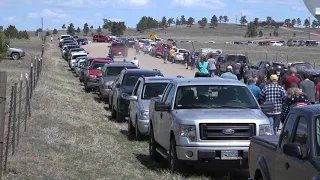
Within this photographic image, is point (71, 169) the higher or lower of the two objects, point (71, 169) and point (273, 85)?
the lower

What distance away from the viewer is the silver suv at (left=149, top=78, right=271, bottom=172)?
410 inches

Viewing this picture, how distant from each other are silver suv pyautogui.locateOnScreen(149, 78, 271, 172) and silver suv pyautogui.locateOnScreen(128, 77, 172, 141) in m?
3.11

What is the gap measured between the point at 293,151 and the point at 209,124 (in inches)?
165

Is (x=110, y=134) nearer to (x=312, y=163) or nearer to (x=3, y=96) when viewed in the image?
(x=3, y=96)

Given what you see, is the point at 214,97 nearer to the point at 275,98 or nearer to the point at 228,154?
the point at 228,154

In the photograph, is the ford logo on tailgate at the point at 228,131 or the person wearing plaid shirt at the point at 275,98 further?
the person wearing plaid shirt at the point at 275,98

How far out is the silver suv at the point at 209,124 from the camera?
1041 cm

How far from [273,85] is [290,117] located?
7.17 meters

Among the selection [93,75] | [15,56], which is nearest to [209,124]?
[93,75]

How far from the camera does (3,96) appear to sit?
8.81 m

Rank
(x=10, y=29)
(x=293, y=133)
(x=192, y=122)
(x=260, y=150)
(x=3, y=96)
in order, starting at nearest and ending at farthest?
(x=293, y=133)
(x=260, y=150)
(x=3, y=96)
(x=192, y=122)
(x=10, y=29)

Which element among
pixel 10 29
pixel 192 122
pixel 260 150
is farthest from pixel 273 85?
pixel 10 29

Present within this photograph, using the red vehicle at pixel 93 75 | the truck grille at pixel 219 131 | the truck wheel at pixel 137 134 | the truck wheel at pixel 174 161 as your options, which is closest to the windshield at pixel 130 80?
the truck wheel at pixel 137 134

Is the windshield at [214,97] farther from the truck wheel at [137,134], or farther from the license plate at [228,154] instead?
the truck wheel at [137,134]
